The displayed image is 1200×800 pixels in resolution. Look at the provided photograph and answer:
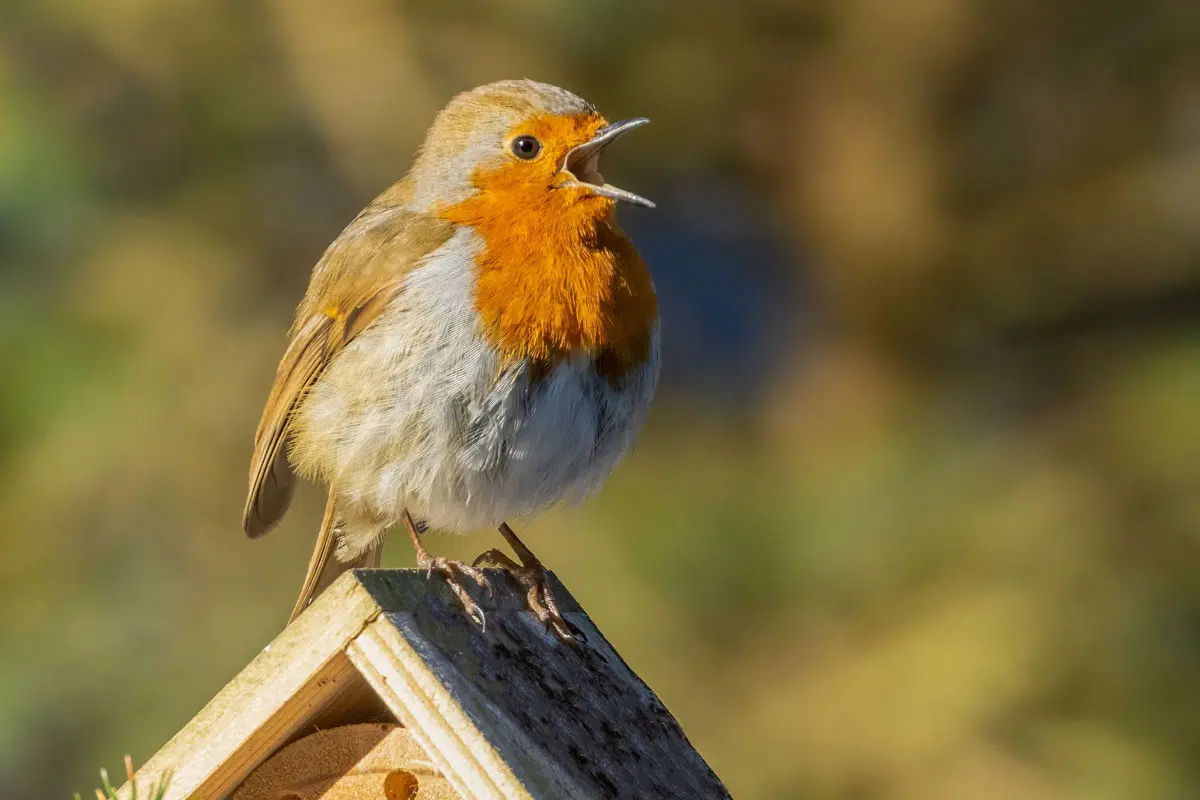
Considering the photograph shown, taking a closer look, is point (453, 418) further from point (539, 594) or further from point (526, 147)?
point (526, 147)

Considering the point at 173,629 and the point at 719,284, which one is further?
the point at 719,284

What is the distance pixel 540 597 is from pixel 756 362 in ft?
12.4

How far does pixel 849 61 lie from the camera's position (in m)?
6.72

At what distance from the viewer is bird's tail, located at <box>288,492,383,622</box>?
3.64 meters

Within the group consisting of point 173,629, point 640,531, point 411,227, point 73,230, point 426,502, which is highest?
point 73,230

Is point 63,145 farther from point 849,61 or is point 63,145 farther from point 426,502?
point 426,502

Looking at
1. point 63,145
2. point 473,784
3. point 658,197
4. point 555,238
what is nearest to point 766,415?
point 658,197

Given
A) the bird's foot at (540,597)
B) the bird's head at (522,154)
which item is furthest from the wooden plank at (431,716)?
the bird's head at (522,154)

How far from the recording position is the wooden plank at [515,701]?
222cm

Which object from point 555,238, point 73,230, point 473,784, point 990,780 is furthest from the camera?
point 73,230

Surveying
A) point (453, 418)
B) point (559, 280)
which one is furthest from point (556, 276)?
point (453, 418)

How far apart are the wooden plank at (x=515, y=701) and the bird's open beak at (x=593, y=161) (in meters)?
0.84

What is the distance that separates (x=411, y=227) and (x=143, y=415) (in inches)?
111

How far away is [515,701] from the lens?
244 cm
